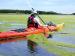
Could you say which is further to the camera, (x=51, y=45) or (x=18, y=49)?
(x=51, y=45)

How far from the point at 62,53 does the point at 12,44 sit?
170 inches

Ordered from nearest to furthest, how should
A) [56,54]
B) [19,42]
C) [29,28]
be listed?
A: [56,54], [19,42], [29,28]

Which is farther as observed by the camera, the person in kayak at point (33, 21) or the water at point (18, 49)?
the person in kayak at point (33, 21)

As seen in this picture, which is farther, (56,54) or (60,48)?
(60,48)

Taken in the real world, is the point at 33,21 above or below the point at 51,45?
above

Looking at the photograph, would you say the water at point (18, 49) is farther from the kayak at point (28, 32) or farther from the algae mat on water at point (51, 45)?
the kayak at point (28, 32)

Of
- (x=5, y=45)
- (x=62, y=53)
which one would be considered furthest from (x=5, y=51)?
(x=62, y=53)

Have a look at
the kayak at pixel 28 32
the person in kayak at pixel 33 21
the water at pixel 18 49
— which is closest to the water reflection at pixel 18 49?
the water at pixel 18 49

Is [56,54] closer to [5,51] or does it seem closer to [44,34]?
[5,51]

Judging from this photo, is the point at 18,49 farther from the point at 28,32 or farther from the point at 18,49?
the point at 28,32

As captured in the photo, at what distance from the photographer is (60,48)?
55.1 ft

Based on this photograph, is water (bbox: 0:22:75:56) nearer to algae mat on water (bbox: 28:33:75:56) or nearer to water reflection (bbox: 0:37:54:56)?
water reflection (bbox: 0:37:54:56)

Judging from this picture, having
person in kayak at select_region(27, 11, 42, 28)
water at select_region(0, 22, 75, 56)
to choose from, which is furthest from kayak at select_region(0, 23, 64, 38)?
water at select_region(0, 22, 75, 56)

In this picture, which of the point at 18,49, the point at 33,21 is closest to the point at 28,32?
the point at 33,21
